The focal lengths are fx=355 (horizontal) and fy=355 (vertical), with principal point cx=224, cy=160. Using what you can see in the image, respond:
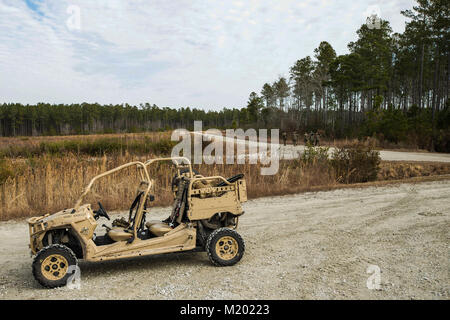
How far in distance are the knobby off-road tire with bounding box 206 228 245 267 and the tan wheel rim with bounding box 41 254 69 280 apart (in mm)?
2009

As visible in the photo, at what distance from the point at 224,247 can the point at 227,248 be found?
0.05 metres

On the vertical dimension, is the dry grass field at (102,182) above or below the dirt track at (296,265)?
above

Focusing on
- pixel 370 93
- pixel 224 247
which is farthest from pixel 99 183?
pixel 370 93

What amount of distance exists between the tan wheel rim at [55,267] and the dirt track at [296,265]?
0.20 meters

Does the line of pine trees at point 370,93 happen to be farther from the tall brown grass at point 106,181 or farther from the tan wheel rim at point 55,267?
the tan wheel rim at point 55,267

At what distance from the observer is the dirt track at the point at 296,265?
460cm

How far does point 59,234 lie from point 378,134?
29.3 m

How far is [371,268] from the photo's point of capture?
534cm

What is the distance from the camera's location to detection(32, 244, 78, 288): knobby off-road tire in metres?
4.63

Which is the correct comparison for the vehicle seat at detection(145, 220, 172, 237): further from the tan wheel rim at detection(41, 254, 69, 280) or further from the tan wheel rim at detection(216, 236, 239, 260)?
the tan wheel rim at detection(41, 254, 69, 280)

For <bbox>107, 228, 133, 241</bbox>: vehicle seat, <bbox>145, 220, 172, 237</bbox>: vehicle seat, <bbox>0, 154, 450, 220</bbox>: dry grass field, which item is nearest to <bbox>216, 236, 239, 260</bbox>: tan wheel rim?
<bbox>145, 220, 172, 237</bbox>: vehicle seat

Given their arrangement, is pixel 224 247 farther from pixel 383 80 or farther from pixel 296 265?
pixel 383 80

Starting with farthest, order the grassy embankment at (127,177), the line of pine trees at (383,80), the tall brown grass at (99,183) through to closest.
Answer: the line of pine trees at (383,80) → the grassy embankment at (127,177) → the tall brown grass at (99,183)

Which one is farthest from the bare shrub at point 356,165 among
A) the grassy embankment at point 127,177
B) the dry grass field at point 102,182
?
the dry grass field at point 102,182
